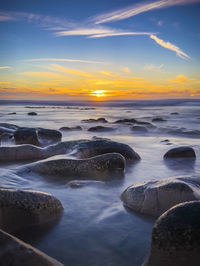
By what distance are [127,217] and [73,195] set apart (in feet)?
2.24

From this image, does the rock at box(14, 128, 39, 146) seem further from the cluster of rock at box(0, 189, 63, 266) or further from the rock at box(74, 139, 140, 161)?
the cluster of rock at box(0, 189, 63, 266)

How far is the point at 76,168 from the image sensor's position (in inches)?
141

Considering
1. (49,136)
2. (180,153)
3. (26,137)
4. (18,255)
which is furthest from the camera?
(49,136)

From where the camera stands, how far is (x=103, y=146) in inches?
182

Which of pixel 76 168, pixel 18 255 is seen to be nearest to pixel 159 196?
pixel 18 255

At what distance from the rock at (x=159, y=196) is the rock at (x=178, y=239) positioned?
27.7 inches

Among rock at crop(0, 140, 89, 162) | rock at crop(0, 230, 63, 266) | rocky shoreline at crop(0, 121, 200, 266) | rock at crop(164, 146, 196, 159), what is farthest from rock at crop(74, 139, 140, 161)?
rock at crop(0, 230, 63, 266)

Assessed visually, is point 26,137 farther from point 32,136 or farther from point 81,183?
point 81,183

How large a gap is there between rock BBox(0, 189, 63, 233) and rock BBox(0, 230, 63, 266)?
43 centimetres

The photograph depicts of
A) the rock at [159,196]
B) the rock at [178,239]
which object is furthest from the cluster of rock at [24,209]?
the rock at [178,239]

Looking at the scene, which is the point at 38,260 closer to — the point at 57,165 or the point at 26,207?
the point at 26,207

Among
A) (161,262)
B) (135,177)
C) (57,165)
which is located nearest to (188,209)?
(161,262)

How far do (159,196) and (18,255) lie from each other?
1.24m

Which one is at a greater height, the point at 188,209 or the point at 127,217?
the point at 188,209
